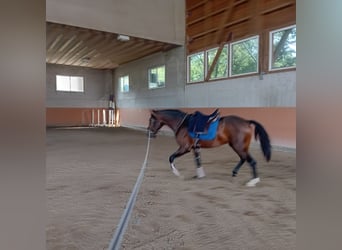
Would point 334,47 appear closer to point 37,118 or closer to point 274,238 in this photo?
point 37,118

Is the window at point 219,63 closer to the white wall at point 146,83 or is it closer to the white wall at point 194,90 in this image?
the white wall at point 194,90

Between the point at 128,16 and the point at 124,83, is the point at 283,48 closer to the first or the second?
the point at 128,16

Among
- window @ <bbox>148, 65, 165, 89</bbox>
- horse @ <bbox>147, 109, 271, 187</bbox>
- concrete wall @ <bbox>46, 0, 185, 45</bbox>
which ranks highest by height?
concrete wall @ <bbox>46, 0, 185, 45</bbox>

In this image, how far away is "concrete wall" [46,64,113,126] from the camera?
15.2 meters

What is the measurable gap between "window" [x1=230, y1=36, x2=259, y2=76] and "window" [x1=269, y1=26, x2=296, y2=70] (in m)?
0.48

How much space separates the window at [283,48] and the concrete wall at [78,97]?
10.8 m

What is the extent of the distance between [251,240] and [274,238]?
17 centimetres

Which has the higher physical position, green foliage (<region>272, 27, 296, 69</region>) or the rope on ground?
green foliage (<region>272, 27, 296, 69</region>)

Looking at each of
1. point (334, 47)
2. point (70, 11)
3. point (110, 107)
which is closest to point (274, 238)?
point (334, 47)

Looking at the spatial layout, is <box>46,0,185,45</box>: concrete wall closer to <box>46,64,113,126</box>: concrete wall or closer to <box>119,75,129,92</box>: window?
<box>119,75,129,92</box>: window

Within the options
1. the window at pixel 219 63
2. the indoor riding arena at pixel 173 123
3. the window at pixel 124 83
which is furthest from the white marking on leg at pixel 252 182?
the window at pixel 124 83

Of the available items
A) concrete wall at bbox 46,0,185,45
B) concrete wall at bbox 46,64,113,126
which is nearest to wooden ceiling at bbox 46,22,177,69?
concrete wall at bbox 46,0,185,45

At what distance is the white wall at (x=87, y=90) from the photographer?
603 inches

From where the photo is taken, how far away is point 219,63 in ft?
29.3
